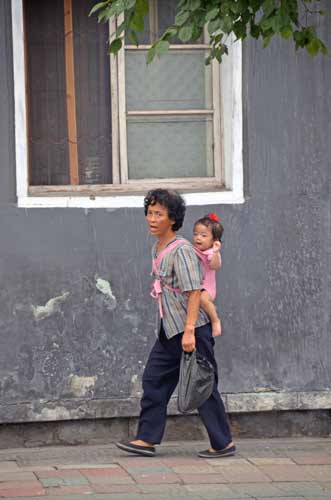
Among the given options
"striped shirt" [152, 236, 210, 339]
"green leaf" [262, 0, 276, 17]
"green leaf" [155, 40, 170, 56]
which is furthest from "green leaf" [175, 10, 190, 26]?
"striped shirt" [152, 236, 210, 339]

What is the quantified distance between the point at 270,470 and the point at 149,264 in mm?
1604

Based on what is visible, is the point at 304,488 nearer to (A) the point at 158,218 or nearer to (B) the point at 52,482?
(B) the point at 52,482

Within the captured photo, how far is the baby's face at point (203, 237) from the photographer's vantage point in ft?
24.8

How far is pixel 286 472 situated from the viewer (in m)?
7.22

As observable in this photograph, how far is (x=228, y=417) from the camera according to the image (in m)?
8.22

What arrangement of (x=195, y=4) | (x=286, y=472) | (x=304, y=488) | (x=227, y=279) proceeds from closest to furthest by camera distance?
(x=195, y=4) → (x=304, y=488) → (x=286, y=472) → (x=227, y=279)

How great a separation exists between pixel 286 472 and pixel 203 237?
1487 millimetres

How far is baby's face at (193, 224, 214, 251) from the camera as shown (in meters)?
7.55

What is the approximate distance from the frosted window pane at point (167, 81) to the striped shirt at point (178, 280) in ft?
4.46

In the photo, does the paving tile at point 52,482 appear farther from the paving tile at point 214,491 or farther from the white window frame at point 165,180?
the white window frame at point 165,180

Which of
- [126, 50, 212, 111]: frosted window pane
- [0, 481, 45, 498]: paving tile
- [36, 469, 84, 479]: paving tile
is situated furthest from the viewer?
[126, 50, 212, 111]: frosted window pane

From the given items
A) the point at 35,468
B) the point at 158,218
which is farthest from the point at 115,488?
the point at 158,218

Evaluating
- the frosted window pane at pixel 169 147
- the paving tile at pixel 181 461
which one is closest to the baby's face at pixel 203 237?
the frosted window pane at pixel 169 147

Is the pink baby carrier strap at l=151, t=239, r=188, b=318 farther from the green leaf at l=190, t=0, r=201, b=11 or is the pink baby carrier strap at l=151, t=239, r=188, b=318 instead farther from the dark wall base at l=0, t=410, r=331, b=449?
the green leaf at l=190, t=0, r=201, b=11
